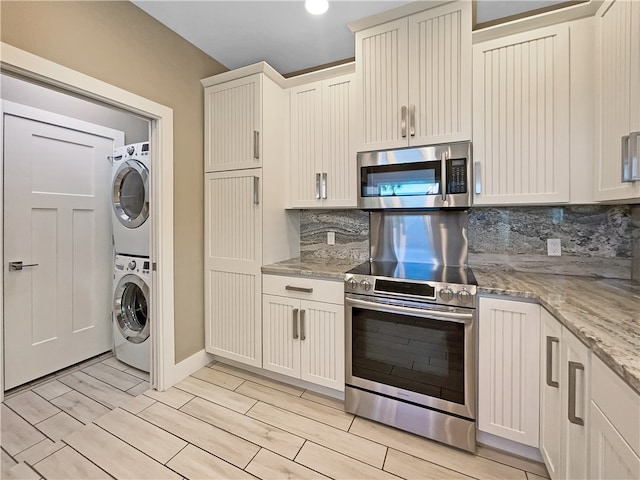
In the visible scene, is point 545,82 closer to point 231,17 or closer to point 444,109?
point 444,109

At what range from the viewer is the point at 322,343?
2.00 metres

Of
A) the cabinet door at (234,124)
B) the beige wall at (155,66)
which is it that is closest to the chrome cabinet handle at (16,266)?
the beige wall at (155,66)

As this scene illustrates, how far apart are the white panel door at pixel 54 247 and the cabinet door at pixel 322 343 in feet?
7.00

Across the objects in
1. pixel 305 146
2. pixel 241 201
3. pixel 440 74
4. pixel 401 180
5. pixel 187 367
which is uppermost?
pixel 440 74

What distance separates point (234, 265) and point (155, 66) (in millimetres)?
1615

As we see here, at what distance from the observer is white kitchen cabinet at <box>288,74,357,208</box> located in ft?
7.33

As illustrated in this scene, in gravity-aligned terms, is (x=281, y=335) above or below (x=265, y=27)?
below

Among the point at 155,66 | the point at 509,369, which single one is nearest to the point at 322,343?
the point at 509,369

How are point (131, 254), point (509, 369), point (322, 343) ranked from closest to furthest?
point (509, 369) < point (322, 343) < point (131, 254)

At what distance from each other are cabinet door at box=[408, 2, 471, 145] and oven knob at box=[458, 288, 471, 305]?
97cm

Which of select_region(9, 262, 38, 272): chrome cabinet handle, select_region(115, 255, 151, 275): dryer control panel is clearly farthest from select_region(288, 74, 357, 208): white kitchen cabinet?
select_region(9, 262, 38, 272): chrome cabinet handle

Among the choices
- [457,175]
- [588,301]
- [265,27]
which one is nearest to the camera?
[588,301]

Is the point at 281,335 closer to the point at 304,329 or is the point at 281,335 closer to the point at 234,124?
the point at 304,329

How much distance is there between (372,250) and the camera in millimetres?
2408
